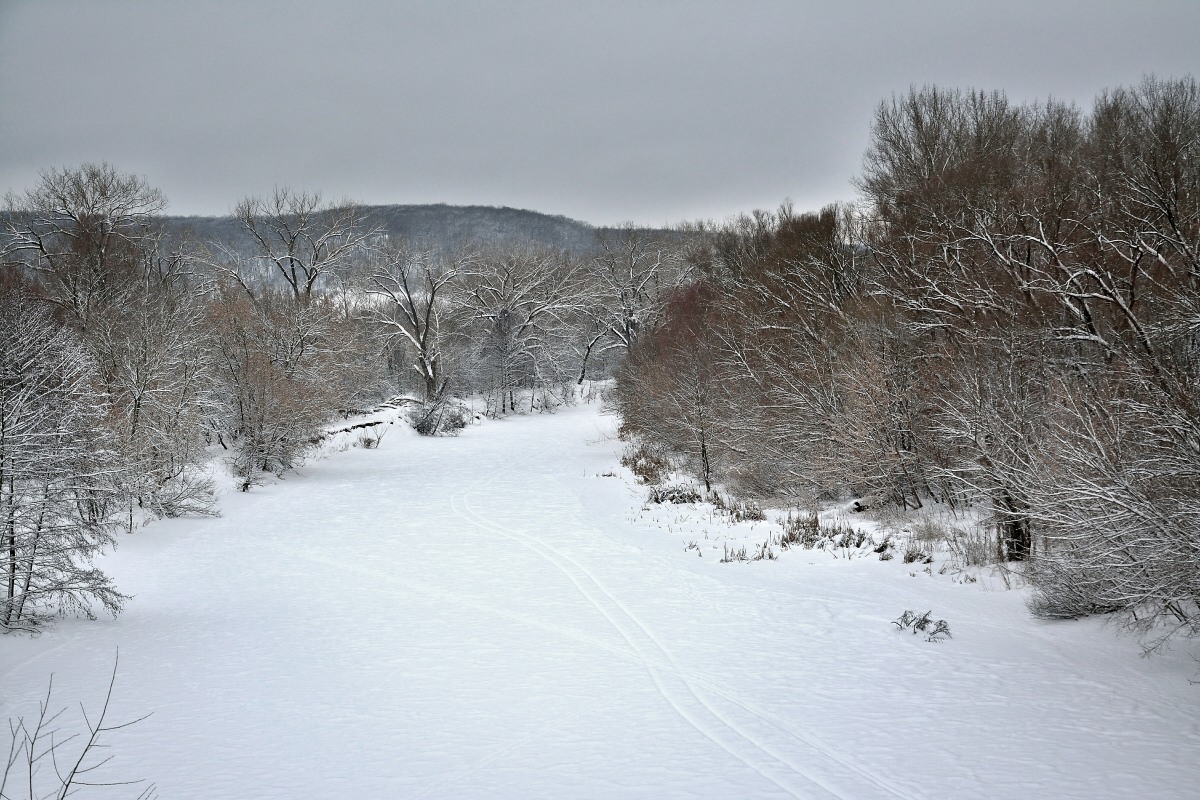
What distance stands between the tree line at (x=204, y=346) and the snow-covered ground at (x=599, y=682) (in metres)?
1.82

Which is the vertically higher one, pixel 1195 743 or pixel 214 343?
pixel 214 343

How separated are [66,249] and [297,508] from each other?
21.8 metres

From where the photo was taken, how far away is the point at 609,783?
527cm

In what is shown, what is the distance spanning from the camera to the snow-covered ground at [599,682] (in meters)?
5.30

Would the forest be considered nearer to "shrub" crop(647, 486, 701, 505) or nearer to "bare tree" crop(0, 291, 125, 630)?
"bare tree" crop(0, 291, 125, 630)

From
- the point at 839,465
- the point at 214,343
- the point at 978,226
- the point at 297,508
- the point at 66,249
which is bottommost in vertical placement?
the point at 297,508

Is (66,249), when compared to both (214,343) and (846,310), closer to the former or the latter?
(214,343)

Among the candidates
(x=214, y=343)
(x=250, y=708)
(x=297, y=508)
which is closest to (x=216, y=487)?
(x=297, y=508)

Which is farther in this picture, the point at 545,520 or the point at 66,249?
the point at 66,249

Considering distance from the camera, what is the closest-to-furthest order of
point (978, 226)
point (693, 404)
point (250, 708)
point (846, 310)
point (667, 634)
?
1. point (250, 708)
2. point (667, 634)
3. point (978, 226)
4. point (846, 310)
5. point (693, 404)

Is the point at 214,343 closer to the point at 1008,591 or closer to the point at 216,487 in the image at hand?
the point at 216,487

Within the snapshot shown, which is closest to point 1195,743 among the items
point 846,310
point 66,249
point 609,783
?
point 609,783

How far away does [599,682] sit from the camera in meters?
7.58

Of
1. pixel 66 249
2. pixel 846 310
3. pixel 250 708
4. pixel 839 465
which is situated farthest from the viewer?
pixel 66 249
